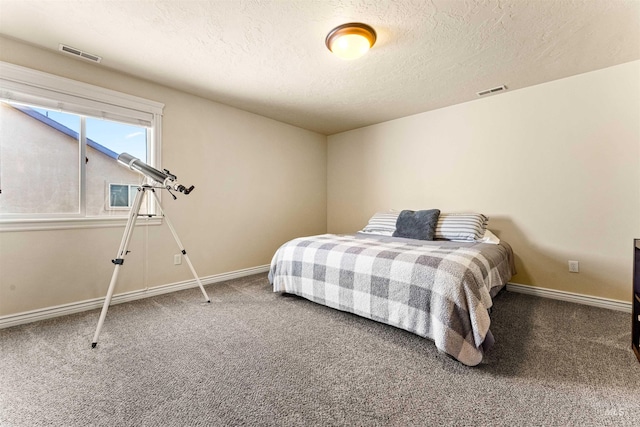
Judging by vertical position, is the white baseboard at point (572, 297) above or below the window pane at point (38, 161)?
below

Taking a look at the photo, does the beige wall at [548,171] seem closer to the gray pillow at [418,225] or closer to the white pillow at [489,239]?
the white pillow at [489,239]

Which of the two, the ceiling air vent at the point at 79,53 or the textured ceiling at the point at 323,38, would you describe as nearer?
the textured ceiling at the point at 323,38

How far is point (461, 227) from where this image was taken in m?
2.88

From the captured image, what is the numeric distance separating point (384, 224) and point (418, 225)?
484 mm

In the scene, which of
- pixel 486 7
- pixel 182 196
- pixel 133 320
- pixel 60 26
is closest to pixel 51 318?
pixel 133 320

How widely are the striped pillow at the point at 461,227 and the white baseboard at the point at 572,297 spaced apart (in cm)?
76

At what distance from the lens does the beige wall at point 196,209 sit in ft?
7.24

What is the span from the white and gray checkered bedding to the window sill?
1602 millimetres

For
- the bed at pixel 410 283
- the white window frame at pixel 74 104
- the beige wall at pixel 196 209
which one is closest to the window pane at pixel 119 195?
the white window frame at pixel 74 104

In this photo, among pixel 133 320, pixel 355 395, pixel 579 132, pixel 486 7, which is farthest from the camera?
pixel 579 132

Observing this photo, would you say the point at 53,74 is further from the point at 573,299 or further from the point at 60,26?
the point at 573,299

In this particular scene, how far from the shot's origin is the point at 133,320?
7.25ft

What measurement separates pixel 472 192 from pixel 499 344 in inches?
77.5

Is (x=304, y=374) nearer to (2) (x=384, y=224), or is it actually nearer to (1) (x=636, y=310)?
(1) (x=636, y=310)
